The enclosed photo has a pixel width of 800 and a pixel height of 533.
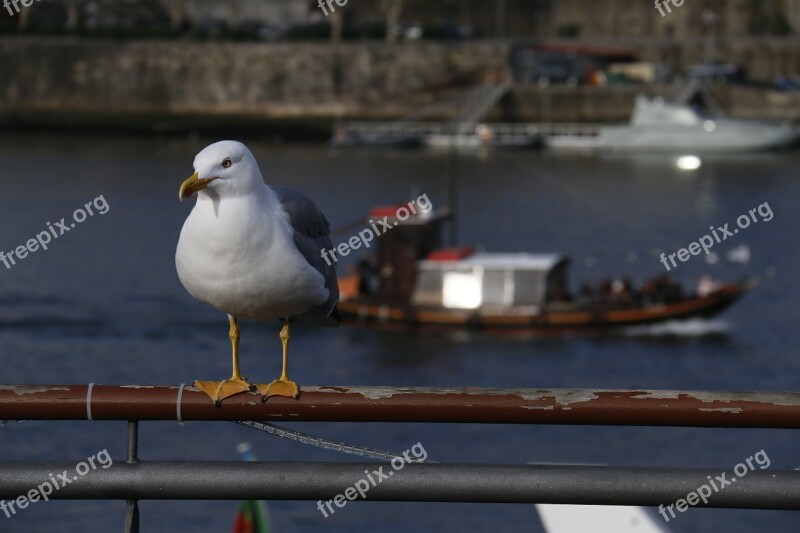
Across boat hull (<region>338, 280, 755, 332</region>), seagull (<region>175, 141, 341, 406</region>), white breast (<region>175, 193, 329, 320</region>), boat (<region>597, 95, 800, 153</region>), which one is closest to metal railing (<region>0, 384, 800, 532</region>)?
seagull (<region>175, 141, 341, 406</region>)

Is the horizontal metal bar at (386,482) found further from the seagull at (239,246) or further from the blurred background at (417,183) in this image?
the blurred background at (417,183)

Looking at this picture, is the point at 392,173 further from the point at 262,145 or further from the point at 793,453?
the point at 793,453

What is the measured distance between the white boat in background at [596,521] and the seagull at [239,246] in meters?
2.92

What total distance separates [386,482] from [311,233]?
1.12 metres

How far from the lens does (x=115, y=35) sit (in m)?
68.4

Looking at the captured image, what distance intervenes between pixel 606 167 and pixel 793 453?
37052 millimetres

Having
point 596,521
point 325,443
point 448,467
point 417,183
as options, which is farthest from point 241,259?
point 417,183

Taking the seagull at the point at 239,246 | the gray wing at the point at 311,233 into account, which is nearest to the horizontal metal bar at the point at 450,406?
the seagull at the point at 239,246

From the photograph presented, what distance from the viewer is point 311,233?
4062 millimetres

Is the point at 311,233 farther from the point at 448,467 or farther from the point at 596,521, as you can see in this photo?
the point at 596,521

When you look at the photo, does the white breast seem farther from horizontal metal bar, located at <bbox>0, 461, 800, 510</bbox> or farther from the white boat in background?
the white boat in background

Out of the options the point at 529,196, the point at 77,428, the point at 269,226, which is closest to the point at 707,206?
the point at 529,196

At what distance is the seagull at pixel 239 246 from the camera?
3.68m

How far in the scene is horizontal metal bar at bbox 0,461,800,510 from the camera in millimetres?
3051
